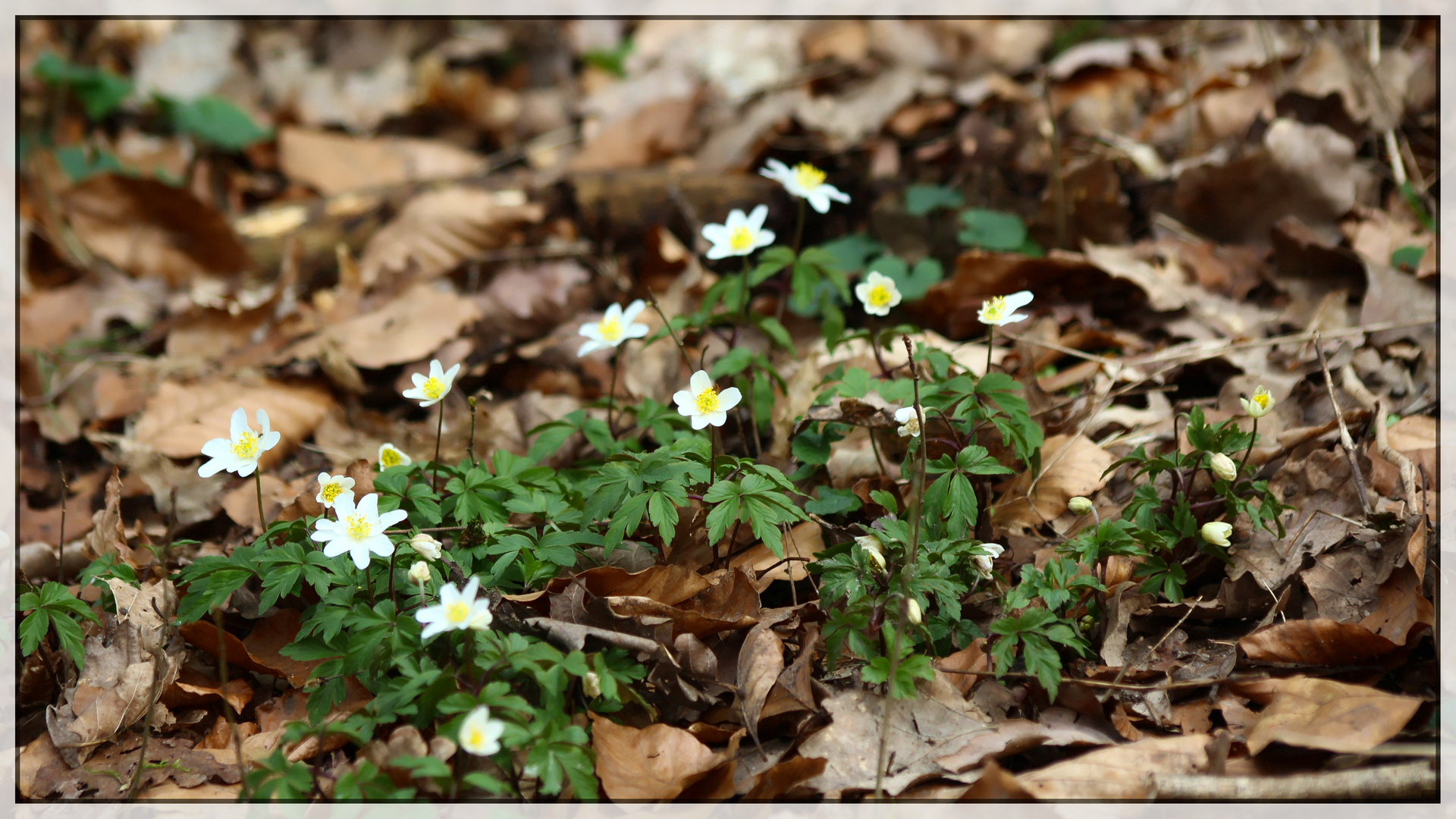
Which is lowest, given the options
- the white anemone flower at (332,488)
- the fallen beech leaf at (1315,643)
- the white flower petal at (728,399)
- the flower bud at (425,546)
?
the fallen beech leaf at (1315,643)

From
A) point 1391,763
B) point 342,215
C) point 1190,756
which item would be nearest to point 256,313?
point 342,215

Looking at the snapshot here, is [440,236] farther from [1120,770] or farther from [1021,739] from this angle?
[1120,770]

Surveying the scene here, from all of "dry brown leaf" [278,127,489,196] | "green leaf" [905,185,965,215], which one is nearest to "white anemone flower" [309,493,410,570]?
"green leaf" [905,185,965,215]

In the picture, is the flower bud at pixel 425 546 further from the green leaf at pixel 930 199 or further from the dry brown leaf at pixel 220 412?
the green leaf at pixel 930 199

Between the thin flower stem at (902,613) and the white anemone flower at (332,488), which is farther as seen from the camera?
→ the white anemone flower at (332,488)

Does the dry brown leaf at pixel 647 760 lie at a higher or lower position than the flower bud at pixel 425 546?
lower

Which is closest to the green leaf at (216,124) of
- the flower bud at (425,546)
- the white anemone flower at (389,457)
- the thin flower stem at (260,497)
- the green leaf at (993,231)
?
the thin flower stem at (260,497)

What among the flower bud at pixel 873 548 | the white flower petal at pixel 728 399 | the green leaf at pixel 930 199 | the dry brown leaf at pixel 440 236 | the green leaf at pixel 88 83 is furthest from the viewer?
the green leaf at pixel 88 83
